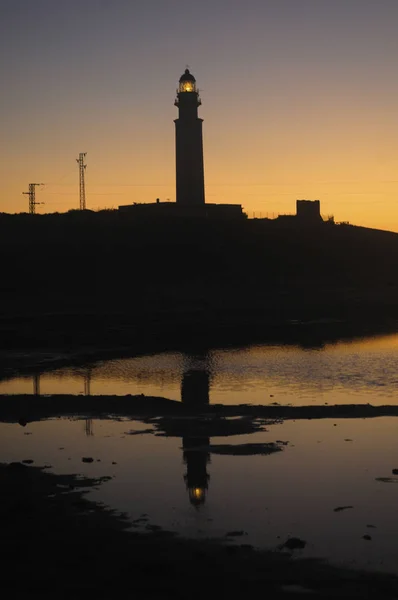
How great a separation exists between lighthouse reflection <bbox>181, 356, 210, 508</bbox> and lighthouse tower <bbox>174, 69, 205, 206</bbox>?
58.1m

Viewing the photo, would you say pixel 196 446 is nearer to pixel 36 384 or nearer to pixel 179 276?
pixel 36 384

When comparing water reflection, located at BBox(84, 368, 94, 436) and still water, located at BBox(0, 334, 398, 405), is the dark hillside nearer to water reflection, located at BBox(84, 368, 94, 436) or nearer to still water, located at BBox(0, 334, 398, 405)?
still water, located at BBox(0, 334, 398, 405)

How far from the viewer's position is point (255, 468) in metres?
18.8

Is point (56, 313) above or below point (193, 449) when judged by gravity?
above

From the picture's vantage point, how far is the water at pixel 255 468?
1455 cm

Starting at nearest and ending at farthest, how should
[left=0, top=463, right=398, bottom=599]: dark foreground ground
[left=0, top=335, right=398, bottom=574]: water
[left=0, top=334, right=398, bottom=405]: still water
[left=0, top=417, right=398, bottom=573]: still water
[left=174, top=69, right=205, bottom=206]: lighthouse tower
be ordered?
[left=0, top=463, right=398, bottom=599]: dark foreground ground
[left=0, top=417, right=398, bottom=573]: still water
[left=0, top=335, right=398, bottom=574]: water
[left=0, top=334, right=398, bottom=405]: still water
[left=174, top=69, right=205, bottom=206]: lighthouse tower

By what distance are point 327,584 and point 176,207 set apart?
8727 cm

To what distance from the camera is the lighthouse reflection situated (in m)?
17.1

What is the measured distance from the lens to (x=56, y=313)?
66.9 meters

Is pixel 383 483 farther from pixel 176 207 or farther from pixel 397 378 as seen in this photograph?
pixel 176 207

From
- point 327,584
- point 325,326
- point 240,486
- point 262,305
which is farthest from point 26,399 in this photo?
point 262,305

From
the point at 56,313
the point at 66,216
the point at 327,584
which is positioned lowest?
the point at 327,584

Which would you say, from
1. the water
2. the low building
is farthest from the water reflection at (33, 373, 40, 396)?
the low building

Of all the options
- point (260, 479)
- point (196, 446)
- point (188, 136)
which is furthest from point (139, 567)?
point (188, 136)
